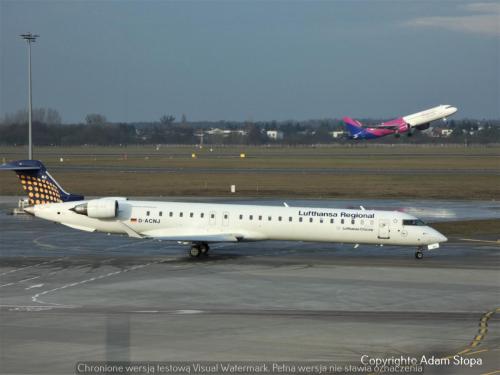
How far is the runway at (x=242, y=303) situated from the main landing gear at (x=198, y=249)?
0.56 metres

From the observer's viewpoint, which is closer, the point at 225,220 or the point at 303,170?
the point at 225,220

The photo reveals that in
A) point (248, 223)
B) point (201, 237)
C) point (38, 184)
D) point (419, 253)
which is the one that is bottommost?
point (419, 253)

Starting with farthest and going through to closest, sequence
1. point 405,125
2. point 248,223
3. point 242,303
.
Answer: point 405,125, point 248,223, point 242,303

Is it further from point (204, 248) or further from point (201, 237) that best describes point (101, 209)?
point (204, 248)

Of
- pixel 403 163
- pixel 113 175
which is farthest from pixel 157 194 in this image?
pixel 403 163

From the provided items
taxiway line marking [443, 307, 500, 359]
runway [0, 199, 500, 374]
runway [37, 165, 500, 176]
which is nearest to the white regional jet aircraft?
runway [0, 199, 500, 374]

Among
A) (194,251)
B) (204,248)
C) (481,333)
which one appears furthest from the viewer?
(204,248)

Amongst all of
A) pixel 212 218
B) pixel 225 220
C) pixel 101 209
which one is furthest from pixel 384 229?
pixel 101 209

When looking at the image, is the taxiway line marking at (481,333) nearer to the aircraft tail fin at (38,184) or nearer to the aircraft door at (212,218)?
the aircraft door at (212,218)

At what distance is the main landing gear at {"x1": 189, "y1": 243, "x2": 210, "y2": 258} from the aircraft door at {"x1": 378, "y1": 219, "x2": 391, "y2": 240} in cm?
792

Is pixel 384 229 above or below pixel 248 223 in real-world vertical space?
below

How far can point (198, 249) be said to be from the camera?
38.2 meters

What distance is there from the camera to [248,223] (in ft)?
124

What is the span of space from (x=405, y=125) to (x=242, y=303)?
9227 cm
